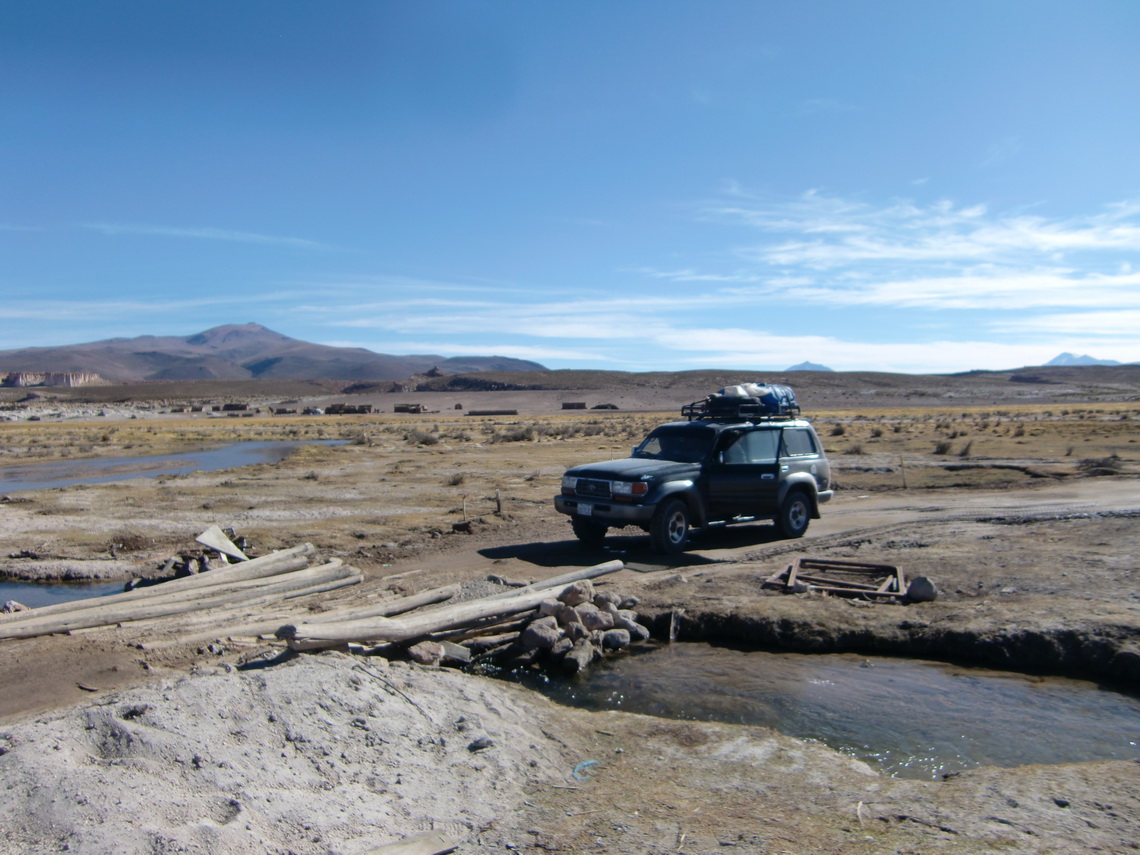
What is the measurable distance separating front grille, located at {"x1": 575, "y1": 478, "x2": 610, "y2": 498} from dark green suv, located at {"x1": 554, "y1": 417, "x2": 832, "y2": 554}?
0.6 inches

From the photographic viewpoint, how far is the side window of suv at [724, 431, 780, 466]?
13.2 metres

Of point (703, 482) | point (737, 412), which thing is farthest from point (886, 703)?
point (737, 412)

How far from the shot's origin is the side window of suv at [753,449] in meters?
13.2

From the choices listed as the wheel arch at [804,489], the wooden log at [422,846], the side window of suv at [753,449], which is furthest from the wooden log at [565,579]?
the wooden log at [422,846]

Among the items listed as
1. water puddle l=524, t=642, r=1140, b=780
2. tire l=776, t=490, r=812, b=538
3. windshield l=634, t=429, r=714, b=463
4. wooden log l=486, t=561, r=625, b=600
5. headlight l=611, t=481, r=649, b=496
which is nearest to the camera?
water puddle l=524, t=642, r=1140, b=780

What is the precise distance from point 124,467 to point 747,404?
27.9m

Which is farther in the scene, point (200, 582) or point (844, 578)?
point (844, 578)

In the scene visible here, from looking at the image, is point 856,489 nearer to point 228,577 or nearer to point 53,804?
point 228,577

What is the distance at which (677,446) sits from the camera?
1356 centimetres

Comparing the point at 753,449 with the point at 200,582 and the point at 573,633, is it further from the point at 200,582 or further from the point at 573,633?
the point at 200,582

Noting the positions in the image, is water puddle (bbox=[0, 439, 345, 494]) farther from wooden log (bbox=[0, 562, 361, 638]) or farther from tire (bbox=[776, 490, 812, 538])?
A: tire (bbox=[776, 490, 812, 538])

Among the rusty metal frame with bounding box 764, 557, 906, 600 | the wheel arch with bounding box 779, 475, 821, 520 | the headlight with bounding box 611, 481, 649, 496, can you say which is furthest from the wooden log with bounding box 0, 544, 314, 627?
the wheel arch with bounding box 779, 475, 821, 520

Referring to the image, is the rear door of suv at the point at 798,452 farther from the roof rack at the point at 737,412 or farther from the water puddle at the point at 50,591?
the water puddle at the point at 50,591

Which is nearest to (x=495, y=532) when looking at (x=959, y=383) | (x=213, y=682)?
(x=213, y=682)
